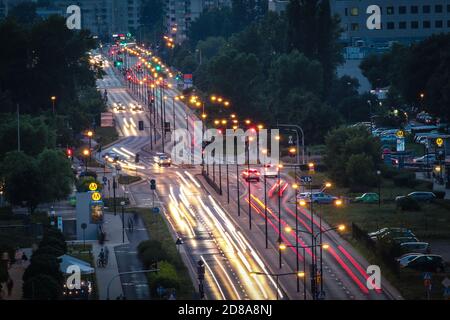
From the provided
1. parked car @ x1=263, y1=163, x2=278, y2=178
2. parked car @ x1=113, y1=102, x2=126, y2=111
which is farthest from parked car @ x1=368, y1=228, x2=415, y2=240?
parked car @ x1=113, y1=102, x2=126, y2=111

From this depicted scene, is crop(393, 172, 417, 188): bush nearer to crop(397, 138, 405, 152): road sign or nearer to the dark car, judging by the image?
crop(397, 138, 405, 152): road sign

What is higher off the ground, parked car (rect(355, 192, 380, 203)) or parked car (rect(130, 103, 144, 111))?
parked car (rect(130, 103, 144, 111))

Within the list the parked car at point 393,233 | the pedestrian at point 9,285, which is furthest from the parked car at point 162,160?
the pedestrian at point 9,285

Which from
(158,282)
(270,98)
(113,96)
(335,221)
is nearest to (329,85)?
(270,98)

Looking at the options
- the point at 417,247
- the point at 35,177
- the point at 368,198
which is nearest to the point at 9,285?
the point at 417,247

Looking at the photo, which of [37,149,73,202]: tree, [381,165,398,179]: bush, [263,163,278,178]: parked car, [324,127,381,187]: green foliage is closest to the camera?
[37,149,73,202]: tree

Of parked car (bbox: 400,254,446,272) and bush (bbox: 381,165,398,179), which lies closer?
parked car (bbox: 400,254,446,272)

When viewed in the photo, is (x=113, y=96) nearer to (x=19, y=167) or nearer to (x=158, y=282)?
(x=19, y=167)

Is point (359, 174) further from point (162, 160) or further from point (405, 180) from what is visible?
point (162, 160)
